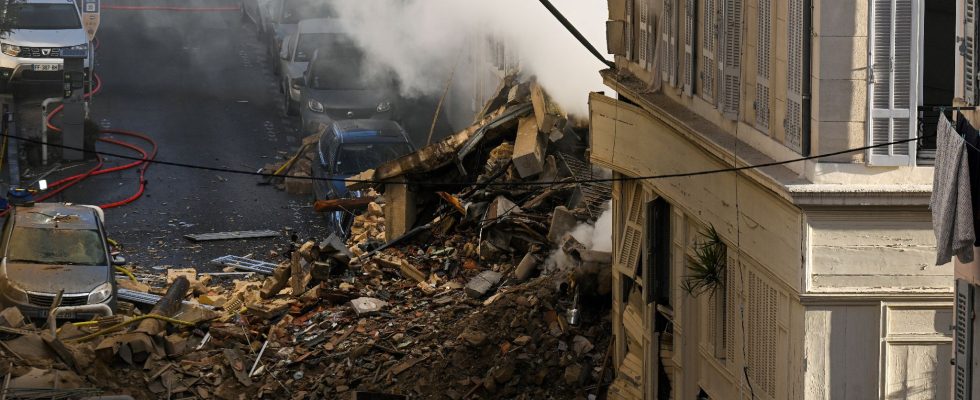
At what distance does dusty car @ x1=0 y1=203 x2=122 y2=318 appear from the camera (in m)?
18.6

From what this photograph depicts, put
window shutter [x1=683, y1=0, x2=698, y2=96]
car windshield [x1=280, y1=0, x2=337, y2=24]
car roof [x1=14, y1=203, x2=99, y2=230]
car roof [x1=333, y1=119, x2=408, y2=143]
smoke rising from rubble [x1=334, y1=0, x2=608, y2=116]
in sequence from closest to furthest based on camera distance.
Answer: window shutter [x1=683, y1=0, x2=698, y2=96] → car roof [x1=14, y1=203, x2=99, y2=230] → smoke rising from rubble [x1=334, y1=0, x2=608, y2=116] → car roof [x1=333, y1=119, x2=408, y2=143] → car windshield [x1=280, y1=0, x2=337, y2=24]

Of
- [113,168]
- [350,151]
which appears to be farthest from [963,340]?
[113,168]

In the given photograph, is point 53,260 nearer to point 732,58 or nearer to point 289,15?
point 732,58

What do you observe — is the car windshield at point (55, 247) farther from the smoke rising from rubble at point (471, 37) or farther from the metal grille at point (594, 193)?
the smoke rising from rubble at point (471, 37)

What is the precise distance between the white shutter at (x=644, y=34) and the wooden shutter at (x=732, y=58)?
118 inches

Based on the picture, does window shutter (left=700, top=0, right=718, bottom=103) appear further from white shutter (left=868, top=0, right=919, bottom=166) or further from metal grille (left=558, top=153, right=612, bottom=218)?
metal grille (left=558, top=153, right=612, bottom=218)

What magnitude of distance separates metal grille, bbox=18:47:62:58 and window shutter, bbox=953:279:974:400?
2277cm

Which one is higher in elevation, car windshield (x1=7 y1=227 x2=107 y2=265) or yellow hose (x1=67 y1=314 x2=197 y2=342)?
car windshield (x1=7 y1=227 x2=107 y2=265)

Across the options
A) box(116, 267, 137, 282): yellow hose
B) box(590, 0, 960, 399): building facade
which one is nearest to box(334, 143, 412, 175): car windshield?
box(116, 267, 137, 282): yellow hose

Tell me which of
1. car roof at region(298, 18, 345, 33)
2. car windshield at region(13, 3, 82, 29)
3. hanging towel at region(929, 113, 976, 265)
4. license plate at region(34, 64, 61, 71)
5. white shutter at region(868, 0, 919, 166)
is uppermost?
white shutter at region(868, 0, 919, 166)

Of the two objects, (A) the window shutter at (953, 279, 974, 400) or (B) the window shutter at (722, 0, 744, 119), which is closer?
(A) the window shutter at (953, 279, 974, 400)

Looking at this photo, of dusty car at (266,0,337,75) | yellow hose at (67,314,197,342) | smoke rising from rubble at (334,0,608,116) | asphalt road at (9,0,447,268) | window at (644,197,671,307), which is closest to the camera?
window at (644,197,671,307)

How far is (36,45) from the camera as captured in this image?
98.9ft

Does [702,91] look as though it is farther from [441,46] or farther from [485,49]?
[441,46]
